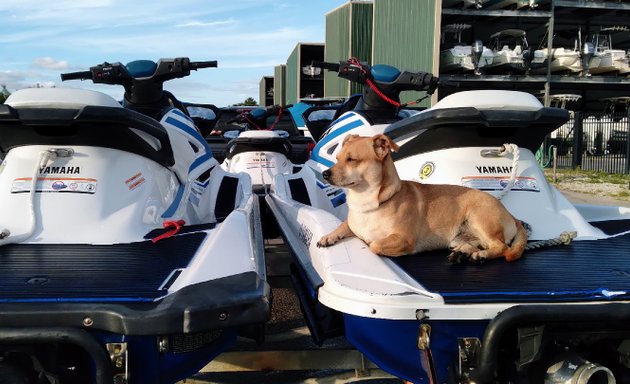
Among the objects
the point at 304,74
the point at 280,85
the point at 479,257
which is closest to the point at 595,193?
the point at 479,257

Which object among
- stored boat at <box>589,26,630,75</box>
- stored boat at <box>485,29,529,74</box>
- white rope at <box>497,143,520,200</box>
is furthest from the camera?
stored boat at <box>589,26,630,75</box>

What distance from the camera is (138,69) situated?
4.55 metres

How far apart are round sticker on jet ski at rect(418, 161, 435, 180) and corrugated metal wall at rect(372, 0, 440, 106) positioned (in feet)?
53.8

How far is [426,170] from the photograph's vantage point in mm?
3570

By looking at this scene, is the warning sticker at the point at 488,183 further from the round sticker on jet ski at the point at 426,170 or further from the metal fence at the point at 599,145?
the metal fence at the point at 599,145

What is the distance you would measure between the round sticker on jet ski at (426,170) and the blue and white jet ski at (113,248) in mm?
1123

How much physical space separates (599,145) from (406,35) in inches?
352

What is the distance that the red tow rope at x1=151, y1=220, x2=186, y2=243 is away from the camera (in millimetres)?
3034

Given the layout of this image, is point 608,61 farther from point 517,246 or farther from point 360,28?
point 517,246

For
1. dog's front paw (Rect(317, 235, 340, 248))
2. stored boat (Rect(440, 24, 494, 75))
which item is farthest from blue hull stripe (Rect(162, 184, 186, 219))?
stored boat (Rect(440, 24, 494, 75))

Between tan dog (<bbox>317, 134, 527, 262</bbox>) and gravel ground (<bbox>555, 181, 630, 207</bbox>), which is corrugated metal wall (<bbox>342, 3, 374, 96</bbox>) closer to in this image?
gravel ground (<bbox>555, 181, 630, 207</bbox>)

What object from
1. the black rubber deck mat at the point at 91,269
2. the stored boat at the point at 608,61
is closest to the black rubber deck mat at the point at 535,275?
the black rubber deck mat at the point at 91,269

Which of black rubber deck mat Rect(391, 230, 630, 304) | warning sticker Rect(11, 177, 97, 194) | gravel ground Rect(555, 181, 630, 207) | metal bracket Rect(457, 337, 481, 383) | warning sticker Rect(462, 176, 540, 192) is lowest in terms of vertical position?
gravel ground Rect(555, 181, 630, 207)

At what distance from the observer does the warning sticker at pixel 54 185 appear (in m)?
2.98
